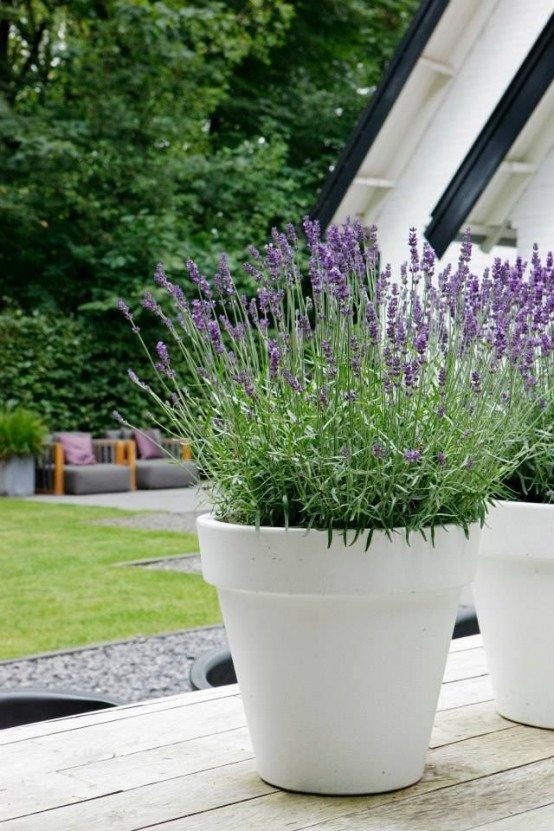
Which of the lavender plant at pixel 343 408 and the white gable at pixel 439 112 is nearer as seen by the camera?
the lavender plant at pixel 343 408

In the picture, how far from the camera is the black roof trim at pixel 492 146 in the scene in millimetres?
7336

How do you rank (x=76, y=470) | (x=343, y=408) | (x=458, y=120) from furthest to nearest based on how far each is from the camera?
1. (x=76, y=470)
2. (x=458, y=120)
3. (x=343, y=408)

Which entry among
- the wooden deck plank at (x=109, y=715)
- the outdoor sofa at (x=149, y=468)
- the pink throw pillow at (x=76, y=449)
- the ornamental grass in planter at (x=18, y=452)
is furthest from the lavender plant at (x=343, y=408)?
the pink throw pillow at (x=76, y=449)

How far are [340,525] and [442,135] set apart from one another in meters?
9.11

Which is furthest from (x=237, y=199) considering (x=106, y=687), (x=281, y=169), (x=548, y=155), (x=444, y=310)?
(x=444, y=310)

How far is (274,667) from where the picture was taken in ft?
5.10

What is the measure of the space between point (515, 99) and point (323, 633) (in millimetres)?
6624

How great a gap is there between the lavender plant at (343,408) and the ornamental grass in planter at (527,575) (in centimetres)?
13

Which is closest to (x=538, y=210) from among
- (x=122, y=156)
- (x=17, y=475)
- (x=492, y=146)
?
(x=492, y=146)

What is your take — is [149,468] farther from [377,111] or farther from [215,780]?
[215,780]

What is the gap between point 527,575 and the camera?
1.83 metres

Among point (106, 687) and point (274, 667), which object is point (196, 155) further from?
point (274, 667)

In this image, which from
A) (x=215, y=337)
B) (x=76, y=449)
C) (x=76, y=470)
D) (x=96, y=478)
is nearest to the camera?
(x=215, y=337)

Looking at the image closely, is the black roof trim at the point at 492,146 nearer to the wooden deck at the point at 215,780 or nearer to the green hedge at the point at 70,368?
the wooden deck at the point at 215,780
